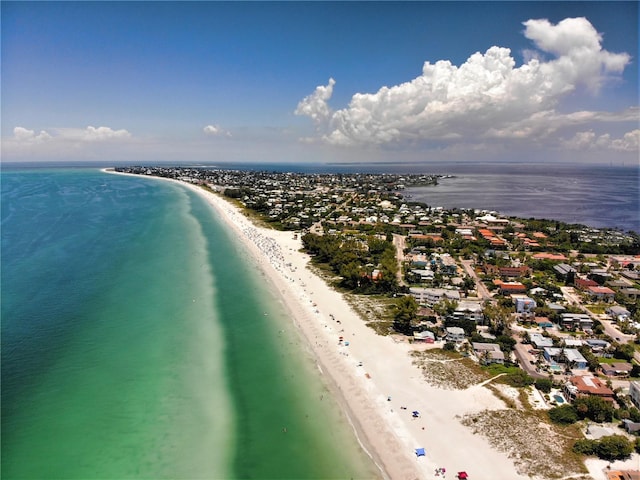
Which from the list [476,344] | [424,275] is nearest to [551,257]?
[424,275]

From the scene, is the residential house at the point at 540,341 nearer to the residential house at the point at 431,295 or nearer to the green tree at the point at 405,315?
the residential house at the point at 431,295

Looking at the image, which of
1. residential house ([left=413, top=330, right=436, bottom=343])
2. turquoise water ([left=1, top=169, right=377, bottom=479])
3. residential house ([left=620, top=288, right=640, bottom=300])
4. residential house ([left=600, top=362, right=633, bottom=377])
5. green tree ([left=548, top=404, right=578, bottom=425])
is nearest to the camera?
turquoise water ([left=1, top=169, right=377, bottom=479])

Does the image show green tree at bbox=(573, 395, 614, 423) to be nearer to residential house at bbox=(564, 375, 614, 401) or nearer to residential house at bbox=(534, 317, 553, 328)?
residential house at bbox=(564, 375, 614, 401)

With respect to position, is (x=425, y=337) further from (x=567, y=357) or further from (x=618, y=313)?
(x=618, y=313)

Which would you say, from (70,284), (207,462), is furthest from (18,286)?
(207,462)

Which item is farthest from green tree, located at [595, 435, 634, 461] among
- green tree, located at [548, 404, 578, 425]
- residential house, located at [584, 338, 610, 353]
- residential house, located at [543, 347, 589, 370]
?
residential house, located at [584, 338, 610, 353]

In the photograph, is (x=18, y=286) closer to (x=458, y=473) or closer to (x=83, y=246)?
(x=83, y=246)

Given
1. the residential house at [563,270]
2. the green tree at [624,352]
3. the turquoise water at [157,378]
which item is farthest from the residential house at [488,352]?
the residential house at [563,270]
